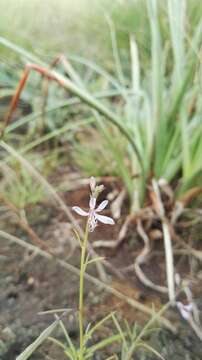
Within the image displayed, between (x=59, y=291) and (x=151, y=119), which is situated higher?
(x=151, y=119)

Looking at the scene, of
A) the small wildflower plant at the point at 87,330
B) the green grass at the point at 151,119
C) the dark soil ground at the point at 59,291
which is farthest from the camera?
the green grass at the point at 151,119

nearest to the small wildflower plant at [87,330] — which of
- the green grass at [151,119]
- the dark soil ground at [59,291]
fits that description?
the dark soil ground at [59,291]

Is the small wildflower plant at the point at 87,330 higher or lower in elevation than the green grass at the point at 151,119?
lower

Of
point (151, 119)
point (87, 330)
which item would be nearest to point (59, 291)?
point (87, 330)

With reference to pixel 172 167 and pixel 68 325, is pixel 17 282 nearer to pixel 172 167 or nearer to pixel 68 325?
pixel 68 325

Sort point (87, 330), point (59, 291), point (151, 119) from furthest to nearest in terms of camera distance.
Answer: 1. point (151, 119)
2. point (59, 291)
3. point (87, 330)

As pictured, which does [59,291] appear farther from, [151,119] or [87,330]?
[151,119]

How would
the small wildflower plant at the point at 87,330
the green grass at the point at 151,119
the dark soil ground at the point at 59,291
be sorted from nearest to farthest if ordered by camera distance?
1. the small wildflower plant at the point at 87,330
2. the dark soil ground at the point at 59,291
3. the green grass at the point at 151,119

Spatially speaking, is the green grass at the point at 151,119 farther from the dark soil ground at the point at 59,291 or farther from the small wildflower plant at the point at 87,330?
the small wildflower plant at the point at 87,330

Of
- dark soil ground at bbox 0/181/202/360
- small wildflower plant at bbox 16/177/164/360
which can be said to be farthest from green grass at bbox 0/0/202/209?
small wildflower plant at bbox 16/177/164/360
